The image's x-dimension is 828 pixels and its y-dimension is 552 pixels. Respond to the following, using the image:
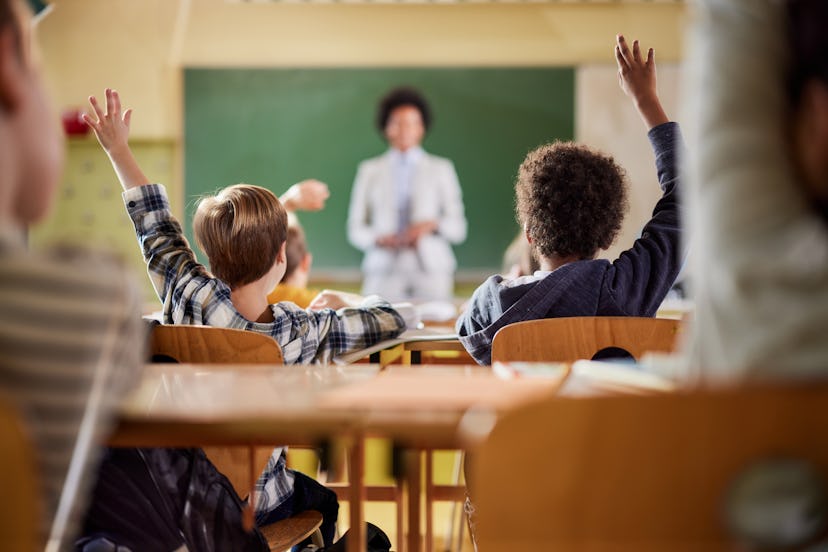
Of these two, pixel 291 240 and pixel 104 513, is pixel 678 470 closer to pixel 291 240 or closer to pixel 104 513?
pixel 104 513

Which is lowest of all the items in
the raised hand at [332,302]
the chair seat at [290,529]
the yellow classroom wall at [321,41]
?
the chair seat at [290,529]

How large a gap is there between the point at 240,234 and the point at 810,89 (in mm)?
1296

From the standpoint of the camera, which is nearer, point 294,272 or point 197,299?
point 197,299

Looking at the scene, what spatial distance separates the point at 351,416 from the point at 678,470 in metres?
0.32

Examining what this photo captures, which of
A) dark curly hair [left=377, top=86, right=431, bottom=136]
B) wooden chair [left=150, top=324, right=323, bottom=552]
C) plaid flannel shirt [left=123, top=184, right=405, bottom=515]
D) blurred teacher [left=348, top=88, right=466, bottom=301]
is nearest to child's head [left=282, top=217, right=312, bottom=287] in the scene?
plaid flannel shirt [left=123, top=184, right=405, bottom=515]

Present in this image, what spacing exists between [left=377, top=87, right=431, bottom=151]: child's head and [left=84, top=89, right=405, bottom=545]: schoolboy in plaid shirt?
156 inches

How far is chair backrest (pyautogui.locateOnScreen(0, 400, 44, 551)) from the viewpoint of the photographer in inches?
29.9

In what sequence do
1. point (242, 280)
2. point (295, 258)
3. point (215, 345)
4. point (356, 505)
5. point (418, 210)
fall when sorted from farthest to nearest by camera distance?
1. point (418, 210)
2. point (295, 258)
3. point (242, 280)
4. point (215, 345)
5. point (356, 505)

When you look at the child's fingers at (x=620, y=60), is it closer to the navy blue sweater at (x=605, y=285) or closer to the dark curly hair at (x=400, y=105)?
the navy blue sweater at (x=605, y=285)

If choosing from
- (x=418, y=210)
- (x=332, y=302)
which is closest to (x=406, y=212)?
(x=418, y=210)

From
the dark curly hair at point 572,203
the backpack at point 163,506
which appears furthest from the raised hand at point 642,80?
the backpack at point 163,506

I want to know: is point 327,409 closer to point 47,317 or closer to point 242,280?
point 47,317

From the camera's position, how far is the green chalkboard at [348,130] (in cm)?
591

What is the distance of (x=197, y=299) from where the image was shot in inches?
71.4
